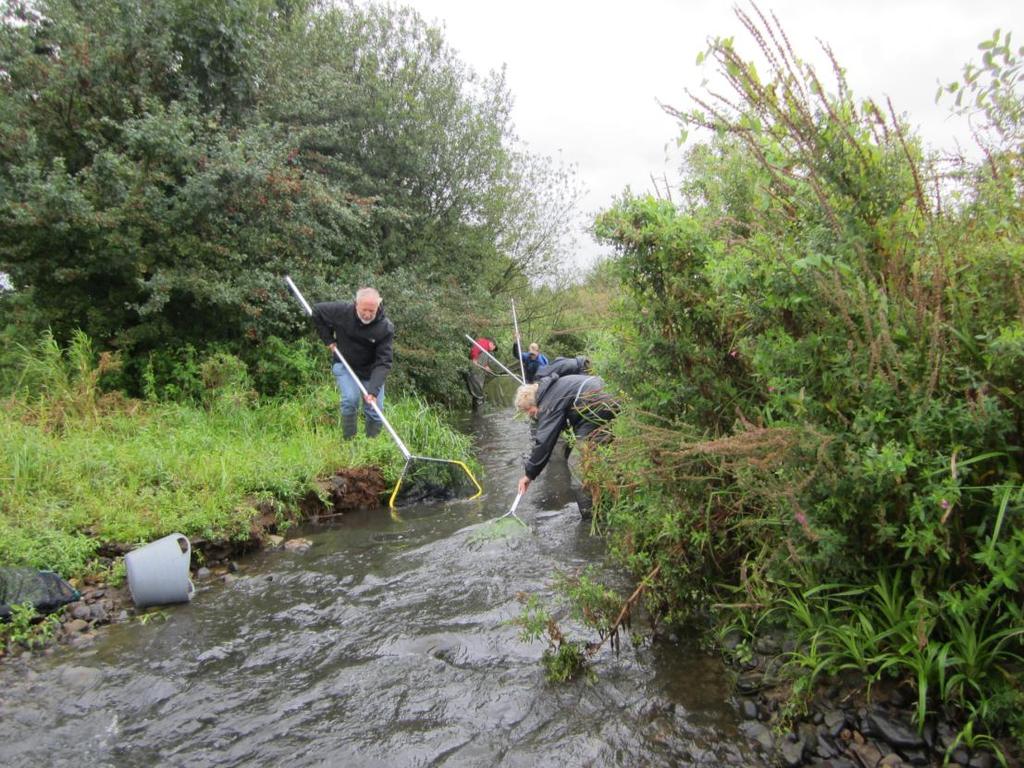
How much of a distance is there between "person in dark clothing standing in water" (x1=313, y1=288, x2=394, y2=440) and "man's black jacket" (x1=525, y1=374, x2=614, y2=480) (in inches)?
114

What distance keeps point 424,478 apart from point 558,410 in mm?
2769

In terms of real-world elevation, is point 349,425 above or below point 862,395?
below

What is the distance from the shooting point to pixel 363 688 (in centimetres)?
342

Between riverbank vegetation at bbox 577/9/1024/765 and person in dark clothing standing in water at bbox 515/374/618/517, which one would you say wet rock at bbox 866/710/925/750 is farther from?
person in dark clothing standing in water at bbox 515/374/618/517

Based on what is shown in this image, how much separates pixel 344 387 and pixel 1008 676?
22.6 feet

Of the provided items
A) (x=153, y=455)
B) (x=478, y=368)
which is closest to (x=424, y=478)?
(x=153, y=455)

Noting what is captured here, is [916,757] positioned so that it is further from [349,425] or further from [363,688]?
[349,425]

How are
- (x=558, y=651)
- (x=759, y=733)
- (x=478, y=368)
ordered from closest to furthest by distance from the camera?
(x=759, y=733), (x=558, y=651), (x=478, y=368)

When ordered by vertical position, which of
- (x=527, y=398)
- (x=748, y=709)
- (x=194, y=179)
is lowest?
(x=748, y=709)

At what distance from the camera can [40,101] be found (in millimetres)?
8602

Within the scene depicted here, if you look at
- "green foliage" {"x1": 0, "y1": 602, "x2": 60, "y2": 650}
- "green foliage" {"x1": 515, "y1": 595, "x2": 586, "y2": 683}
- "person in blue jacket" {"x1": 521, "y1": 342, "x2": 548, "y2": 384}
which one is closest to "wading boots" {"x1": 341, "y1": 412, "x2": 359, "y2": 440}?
"green foliage" {"x1": 0, "y1": 602, "x2": 60, "y2": 650}

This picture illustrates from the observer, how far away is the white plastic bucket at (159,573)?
4520mm

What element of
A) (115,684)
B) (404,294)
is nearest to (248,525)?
(115,684)

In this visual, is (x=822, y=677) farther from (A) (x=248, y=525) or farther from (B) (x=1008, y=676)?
(A) (x=248, y=525)
